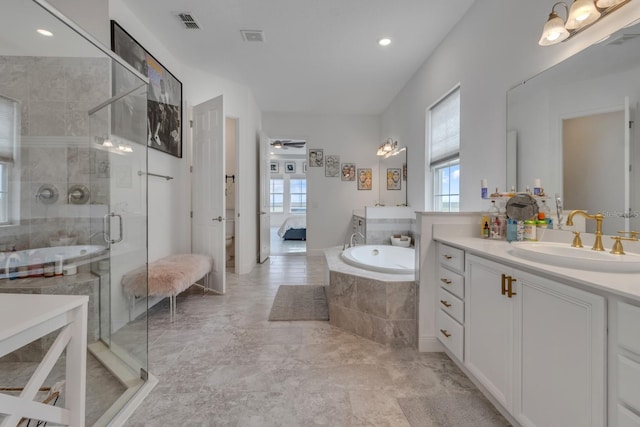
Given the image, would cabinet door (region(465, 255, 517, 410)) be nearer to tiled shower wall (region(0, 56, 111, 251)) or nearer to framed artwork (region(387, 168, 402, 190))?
tiled shower wall (region(0, 56, 111, 251))

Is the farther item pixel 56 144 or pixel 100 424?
pixel 56 144

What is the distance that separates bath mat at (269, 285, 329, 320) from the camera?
243 centimetres

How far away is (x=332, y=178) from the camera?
16.9 ft

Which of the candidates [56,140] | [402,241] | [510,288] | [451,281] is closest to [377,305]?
[451,281]

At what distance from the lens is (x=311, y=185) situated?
5129 mm

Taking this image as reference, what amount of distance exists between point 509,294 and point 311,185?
4196mm

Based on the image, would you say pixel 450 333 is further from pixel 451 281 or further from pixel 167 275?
pixel 167 275

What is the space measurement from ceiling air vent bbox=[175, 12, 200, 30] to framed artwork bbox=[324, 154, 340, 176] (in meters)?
3.02

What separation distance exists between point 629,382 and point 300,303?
2342mm

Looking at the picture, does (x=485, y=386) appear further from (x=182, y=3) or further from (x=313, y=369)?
(x=182, y=3)

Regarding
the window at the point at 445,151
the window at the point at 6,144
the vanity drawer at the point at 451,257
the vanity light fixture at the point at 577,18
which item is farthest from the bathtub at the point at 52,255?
the window at the point at 445,151

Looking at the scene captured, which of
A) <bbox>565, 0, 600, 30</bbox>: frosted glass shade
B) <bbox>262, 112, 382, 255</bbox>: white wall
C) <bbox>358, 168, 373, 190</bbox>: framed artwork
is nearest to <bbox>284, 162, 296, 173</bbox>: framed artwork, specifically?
<bbox>262, 112, 382, 255</bbox>: white wall

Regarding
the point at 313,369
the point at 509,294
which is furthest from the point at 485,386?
the point at 313,369

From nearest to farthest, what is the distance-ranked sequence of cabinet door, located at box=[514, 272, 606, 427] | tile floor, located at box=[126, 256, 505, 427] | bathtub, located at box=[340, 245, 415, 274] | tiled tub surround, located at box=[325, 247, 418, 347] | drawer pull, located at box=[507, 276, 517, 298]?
1. cabinet door, located at box=[514, 272, 606, 427]
2. drawer pull, located at box=[507, 276, 517, 298]
3. tile floor, located at box=[126, 256, 505, 427]
4. tiled tub surround, located at box=[325, 247, 418, 347]
5. bathtub, located at box=[340, 245, 415, 274]
